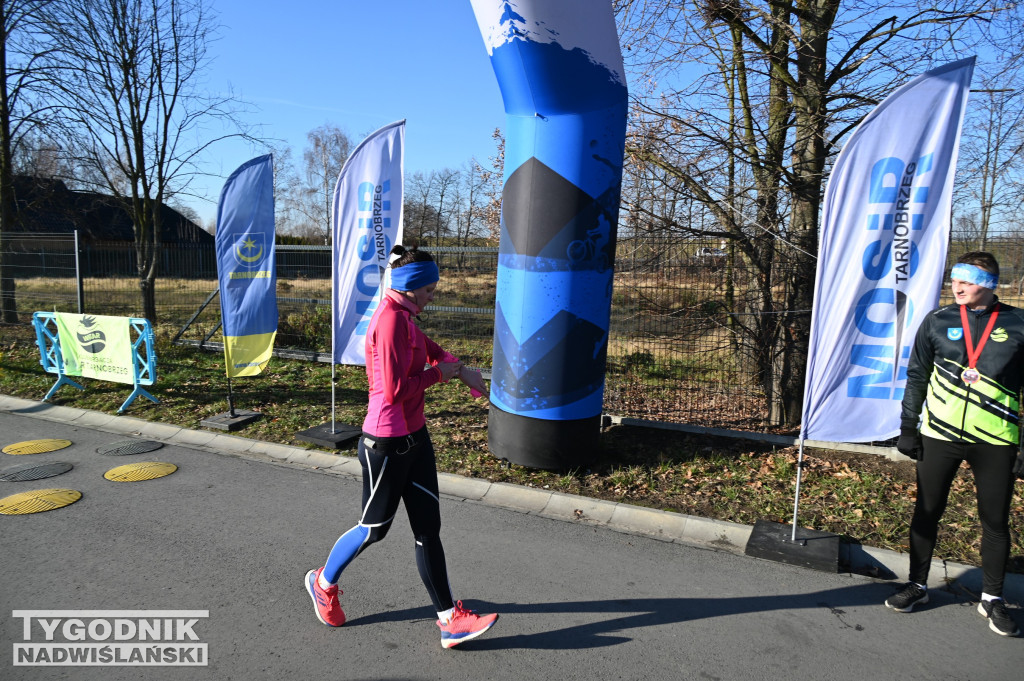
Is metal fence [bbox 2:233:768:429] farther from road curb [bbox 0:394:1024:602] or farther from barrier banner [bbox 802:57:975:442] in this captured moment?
barrier banner [bbox 802:57:975:442]

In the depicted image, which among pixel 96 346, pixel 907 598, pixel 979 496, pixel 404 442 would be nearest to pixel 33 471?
pixel 96 346

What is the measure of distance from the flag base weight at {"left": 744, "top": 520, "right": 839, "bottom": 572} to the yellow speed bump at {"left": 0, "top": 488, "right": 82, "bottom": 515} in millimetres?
5685

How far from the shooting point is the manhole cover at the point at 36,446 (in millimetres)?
6824

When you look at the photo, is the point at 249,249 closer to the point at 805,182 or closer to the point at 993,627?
the point at 805,182

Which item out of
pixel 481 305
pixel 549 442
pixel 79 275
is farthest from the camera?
pixel 79 275

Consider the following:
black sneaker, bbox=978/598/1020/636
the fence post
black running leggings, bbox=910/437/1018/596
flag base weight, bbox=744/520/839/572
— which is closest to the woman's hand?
flag base weight, bbox=744/520/839/572

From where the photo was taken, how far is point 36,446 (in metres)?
7.01

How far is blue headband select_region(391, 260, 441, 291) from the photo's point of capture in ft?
10.9

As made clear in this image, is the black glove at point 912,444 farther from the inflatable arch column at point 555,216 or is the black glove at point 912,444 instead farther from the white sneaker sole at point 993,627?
the inflatable arch column at point 555,216

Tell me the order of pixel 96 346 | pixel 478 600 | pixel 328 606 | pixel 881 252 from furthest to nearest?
pixel 96 346, pixel 881 252, pixel 478 600, pixel 328 606

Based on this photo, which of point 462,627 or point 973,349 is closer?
point 462,627

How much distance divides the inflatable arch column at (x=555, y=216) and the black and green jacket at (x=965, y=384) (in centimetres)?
267

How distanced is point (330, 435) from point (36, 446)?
3.26 metres

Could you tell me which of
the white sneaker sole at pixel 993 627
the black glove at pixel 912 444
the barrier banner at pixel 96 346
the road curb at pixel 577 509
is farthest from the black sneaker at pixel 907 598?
the barrier banner at pixel 96 346
